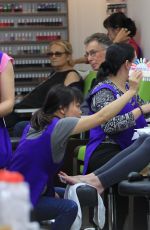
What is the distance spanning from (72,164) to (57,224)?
1.99 meters

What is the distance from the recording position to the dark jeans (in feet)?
8.20

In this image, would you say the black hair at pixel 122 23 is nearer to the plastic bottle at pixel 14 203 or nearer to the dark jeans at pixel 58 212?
the dark jeans at pixel 58 212

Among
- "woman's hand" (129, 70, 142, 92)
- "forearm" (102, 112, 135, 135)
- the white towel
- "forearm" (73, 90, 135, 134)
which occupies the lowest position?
the white towel

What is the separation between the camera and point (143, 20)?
5633 mm

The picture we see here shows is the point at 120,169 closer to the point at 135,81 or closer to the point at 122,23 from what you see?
the point at 135,81

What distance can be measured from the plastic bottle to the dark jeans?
1.72m

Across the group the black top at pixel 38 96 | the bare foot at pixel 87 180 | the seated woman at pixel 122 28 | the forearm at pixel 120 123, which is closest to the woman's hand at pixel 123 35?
the seated woman at pixel 122 28

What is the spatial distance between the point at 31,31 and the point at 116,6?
1477 mm

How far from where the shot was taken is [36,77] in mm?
7352

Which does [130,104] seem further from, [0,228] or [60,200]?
[0,228]

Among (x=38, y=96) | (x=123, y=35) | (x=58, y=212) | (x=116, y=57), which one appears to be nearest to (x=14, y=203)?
(x=58, y=212)

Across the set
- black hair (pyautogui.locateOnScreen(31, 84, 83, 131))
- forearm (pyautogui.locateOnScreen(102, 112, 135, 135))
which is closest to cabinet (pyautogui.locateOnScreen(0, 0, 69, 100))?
forearm (pyautogui.locateOnScreen(102, 112, 135, 135))

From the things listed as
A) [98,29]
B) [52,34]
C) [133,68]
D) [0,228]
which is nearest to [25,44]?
[52,34]

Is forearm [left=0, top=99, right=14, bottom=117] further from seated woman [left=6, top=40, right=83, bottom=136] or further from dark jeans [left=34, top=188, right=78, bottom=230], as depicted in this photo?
seated woman [left=6, top=40, right=83, bottom=136]
